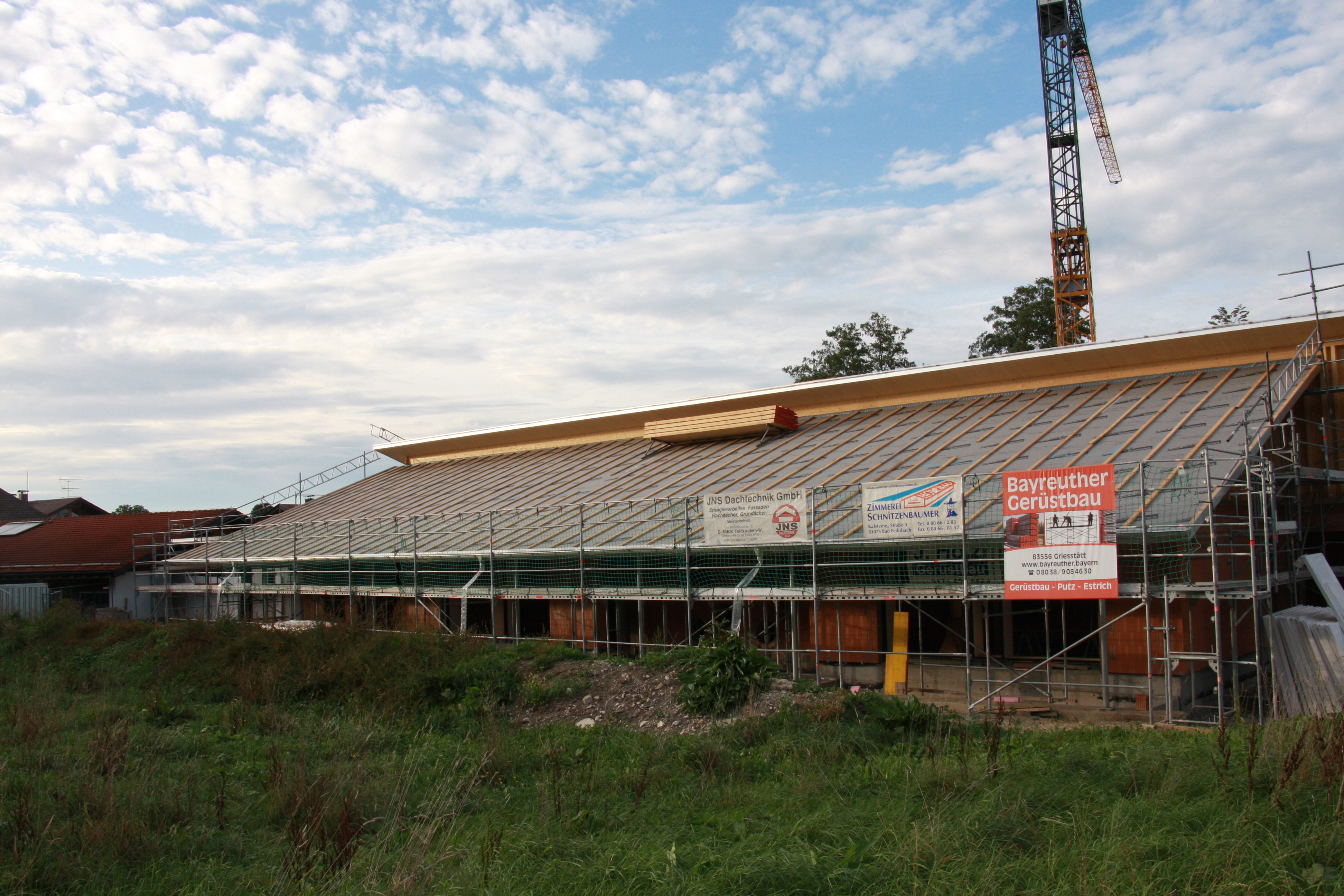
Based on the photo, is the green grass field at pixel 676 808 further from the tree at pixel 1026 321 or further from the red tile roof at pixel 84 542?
the tree at pixel 1026 321

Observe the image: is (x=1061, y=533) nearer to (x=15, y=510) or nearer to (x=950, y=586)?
(x=950, y=586)

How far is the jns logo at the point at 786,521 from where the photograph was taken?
16.6m

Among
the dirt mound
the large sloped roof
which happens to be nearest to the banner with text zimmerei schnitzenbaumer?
the large sloped roof

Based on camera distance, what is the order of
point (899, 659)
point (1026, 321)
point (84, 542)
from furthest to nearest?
point (1026, 321) < point (84, 542) < point (899, 659)

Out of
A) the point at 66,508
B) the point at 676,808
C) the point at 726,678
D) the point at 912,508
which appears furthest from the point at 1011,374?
the point at 66,508

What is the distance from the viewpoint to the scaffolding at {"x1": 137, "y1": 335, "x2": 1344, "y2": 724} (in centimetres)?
1341

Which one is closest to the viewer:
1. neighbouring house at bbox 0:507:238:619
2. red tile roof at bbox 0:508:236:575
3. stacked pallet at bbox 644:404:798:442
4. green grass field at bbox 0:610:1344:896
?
green grass field at bbox 0:610:1344:896

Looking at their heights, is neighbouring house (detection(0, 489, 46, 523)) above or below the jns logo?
above

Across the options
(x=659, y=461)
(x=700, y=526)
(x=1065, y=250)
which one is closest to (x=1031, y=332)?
(x=1065, y=250)

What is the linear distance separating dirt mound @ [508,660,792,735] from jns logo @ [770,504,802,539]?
3.24 metres

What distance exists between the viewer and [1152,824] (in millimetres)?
6418

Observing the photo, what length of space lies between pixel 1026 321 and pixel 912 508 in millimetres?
39005

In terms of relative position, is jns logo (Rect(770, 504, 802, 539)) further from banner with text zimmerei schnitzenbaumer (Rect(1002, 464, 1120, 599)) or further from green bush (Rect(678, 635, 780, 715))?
banner with text zimmerei schnitzenbaumer (Rect(1002, 464, 1120, 599))

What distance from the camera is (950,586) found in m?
14.9
